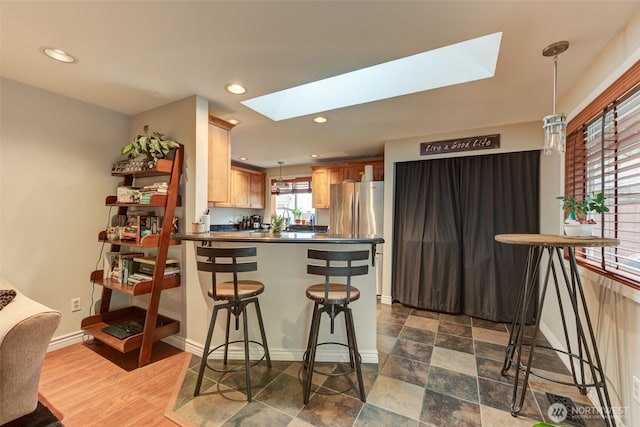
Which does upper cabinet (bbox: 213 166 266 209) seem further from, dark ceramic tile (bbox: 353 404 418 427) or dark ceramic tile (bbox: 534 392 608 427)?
dark ceramic tile (bbox: 534 392 608 427)

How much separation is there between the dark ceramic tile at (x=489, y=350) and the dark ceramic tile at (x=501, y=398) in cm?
41

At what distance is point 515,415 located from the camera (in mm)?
1669

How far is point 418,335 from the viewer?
2.80m

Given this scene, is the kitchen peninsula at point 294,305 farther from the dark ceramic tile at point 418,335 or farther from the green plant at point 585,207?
the green plant at point 585,207

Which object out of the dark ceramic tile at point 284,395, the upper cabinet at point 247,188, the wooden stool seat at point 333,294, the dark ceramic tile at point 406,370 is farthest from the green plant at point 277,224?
the upper cabinet at point 247,188

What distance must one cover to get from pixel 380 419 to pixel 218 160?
2.49 meters

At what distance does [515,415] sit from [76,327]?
12.1 ft

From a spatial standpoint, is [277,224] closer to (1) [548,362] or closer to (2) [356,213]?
(2) [356,213]

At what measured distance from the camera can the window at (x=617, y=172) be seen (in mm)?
1495

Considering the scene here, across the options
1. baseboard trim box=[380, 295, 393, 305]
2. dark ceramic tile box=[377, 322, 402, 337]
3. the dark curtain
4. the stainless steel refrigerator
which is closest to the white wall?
the stainless steel refrigerator

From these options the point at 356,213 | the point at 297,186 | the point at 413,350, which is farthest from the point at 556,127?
the point at 297,186

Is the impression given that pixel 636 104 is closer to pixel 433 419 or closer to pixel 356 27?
pixel 356 27

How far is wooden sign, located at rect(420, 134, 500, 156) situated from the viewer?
10.3 ft

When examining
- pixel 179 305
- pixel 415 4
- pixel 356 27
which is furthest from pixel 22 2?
pixel 179 305
